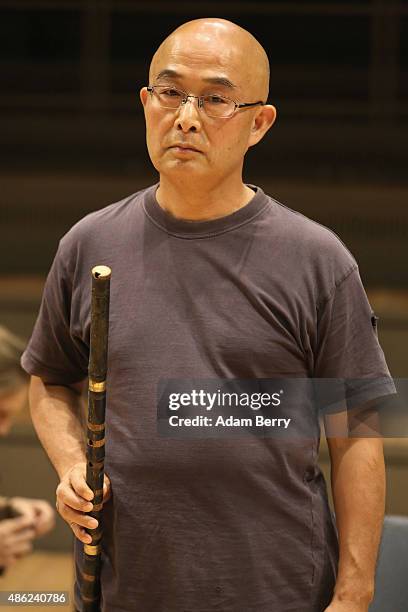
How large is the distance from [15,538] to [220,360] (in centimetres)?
40

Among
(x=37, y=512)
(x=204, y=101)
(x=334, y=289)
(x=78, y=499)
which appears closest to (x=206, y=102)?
(x=204, y=101)

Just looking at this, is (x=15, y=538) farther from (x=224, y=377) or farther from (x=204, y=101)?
(x=204, y=101)

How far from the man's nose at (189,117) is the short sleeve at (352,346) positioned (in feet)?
0.84

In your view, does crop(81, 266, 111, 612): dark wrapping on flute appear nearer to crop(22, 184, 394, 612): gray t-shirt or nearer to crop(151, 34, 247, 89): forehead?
crop(22, 184, 394, 612): gray t-shirt

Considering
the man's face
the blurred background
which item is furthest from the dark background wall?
the man's face

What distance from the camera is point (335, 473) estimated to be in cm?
117

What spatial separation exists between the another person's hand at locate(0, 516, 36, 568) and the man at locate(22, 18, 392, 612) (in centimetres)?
15

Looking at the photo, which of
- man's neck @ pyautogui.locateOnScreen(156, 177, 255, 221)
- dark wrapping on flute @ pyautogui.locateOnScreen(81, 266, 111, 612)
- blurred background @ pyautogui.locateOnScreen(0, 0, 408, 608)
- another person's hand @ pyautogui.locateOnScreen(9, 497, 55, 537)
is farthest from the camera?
blurred background @ pyautogui.locateOnScreen(0, 0, 408, 608)

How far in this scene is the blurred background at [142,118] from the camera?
6.29 feet

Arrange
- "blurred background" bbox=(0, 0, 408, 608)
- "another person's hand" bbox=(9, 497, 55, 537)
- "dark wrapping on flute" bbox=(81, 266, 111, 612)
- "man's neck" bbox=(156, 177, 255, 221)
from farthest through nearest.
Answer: "blurred background" bbox=(0, 0, 408, 608) < "another person's hand" bbox=(9, 497, 55, 537) < "man's neck" bbox=(156, 177, 255, 221) < "dark wrapping on flute" bbox=(81, 266, 111, 612)

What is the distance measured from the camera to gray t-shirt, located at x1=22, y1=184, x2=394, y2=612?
3.65 ft

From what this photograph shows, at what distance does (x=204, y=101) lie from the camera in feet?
3.64

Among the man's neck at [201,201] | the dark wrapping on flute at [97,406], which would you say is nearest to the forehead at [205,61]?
the man's neck at [201,201]

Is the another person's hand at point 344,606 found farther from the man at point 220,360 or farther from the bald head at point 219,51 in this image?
the bald head at point 219,51
